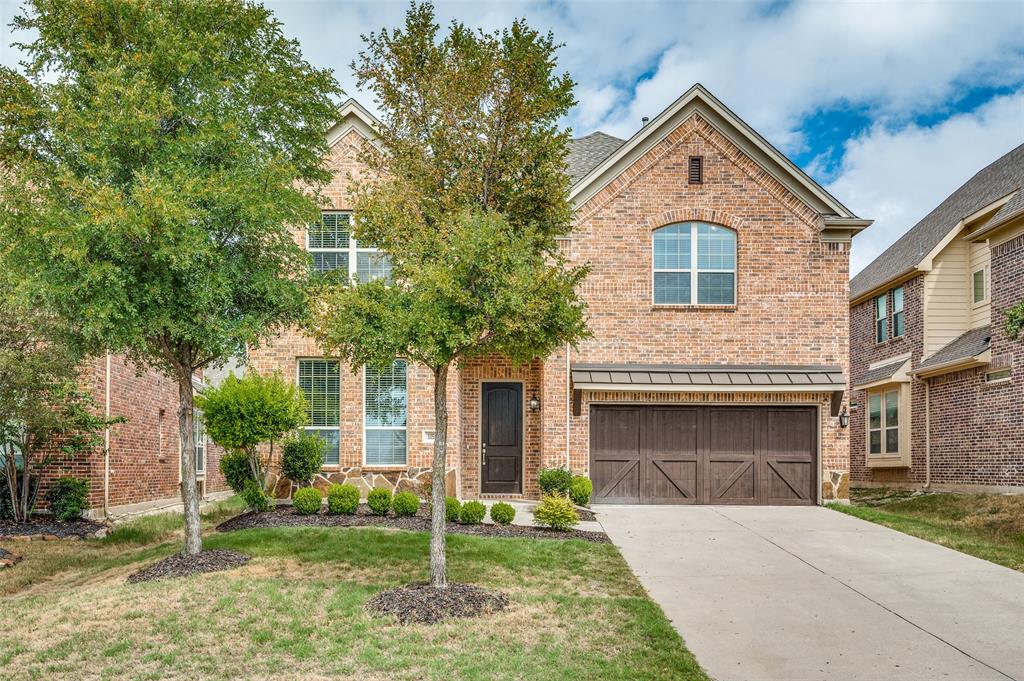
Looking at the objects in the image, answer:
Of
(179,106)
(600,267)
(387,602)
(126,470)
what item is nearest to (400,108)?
(179,106)

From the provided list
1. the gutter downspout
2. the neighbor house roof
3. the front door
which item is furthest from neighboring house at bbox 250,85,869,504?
the neighbor house roof

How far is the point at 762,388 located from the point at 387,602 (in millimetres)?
9641

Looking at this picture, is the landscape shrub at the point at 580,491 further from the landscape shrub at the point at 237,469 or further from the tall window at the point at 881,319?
the tall window at the point at 881,319

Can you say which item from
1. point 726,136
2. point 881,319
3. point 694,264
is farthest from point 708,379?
point 881,319

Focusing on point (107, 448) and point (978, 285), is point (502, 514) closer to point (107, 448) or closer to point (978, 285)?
point (107, 448)

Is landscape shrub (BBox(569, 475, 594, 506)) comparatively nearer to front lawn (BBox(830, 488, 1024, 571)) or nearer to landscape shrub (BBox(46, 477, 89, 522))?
front lawn (BBox(830, 488, 1024, 571))

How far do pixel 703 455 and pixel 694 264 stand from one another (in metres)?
3.84

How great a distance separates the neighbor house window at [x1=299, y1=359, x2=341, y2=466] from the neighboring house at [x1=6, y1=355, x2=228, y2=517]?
6.87ft

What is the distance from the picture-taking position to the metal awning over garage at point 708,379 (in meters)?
15.3

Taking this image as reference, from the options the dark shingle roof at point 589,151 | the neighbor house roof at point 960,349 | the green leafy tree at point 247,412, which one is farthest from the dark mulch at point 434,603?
the neighbor house roof at point 960,349

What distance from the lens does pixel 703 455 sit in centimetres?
1598

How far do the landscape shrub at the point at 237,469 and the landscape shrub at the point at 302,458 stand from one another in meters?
0.76

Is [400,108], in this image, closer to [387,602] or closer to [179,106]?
[179,106]

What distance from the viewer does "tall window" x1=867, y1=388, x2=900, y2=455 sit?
69.1ft
